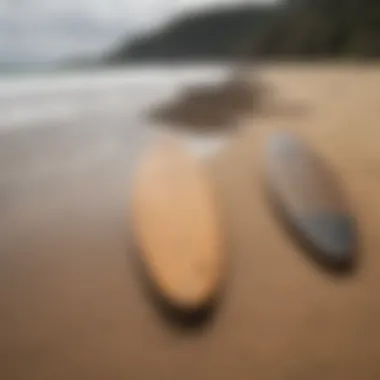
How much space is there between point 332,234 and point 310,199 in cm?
4

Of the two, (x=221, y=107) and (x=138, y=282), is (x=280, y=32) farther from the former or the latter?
(x=138, y=282)

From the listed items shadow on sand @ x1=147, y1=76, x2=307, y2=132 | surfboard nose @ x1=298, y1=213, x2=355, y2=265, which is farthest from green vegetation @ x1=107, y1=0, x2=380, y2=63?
surfboard nose @ x1=298, y1=213, x2=355, y2=265

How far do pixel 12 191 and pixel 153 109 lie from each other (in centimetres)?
14

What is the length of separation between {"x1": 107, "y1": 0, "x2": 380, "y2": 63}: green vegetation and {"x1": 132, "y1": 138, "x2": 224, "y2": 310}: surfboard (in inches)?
4.3

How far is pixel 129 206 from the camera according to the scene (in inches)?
21.3

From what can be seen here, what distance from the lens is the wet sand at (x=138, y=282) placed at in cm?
47

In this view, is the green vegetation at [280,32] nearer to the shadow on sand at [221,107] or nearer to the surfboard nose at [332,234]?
the shadow on sand at [221,107]

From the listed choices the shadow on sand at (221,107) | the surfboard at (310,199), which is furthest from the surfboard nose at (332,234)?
the shadow on sand at (221,107)

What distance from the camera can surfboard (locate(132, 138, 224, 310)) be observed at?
1.58 feet

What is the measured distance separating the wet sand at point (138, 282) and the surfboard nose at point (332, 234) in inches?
0.6

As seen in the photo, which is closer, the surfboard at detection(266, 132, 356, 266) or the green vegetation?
the surfboard at detection(266, 132, 356, 266)

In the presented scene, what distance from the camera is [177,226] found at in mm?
522

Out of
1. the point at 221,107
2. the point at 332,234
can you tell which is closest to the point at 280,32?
the point at 221,107

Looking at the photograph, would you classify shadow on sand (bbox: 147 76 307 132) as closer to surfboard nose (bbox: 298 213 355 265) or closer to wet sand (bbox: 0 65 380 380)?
wet sand (bbox: 0 65 380 380)
